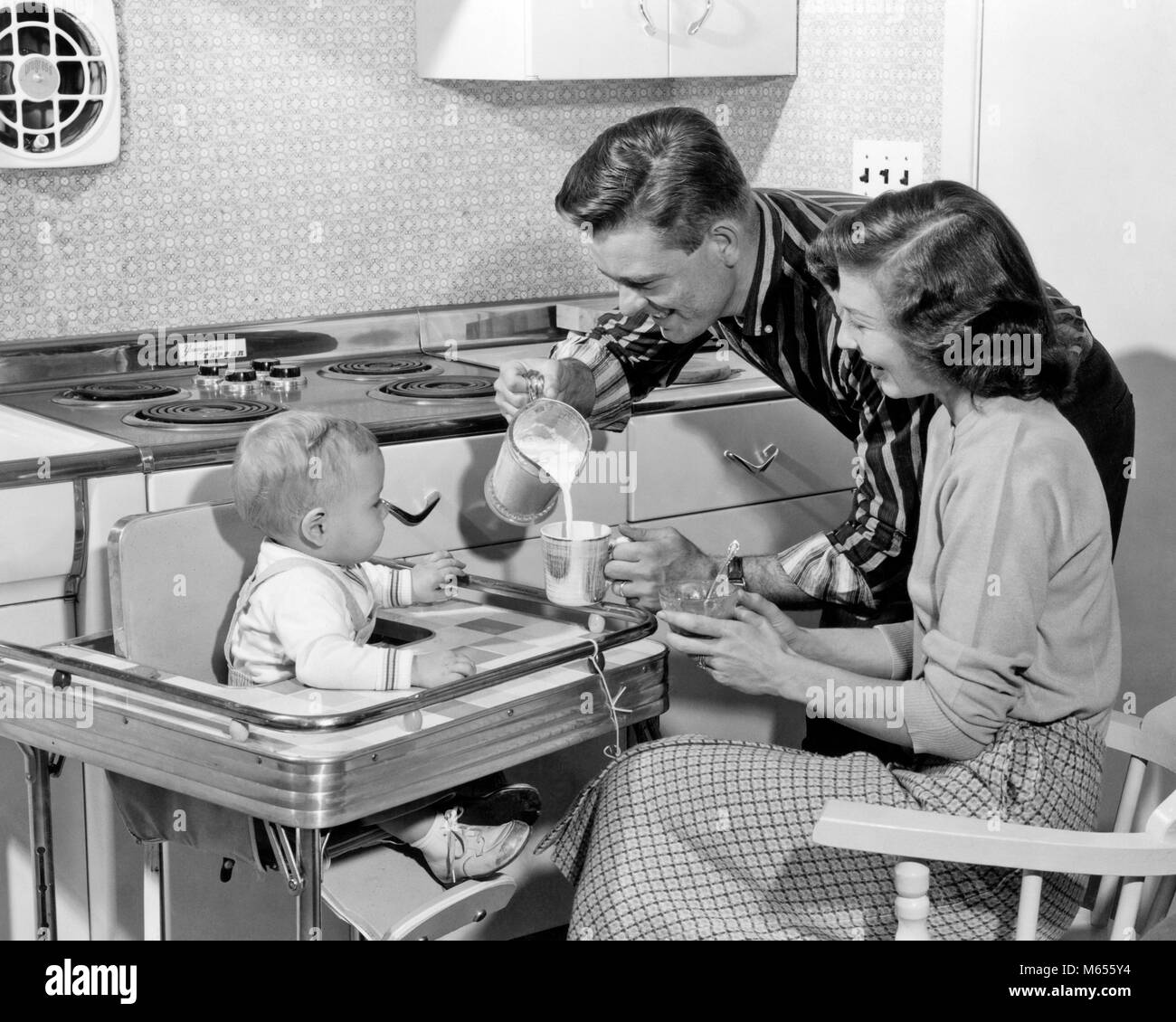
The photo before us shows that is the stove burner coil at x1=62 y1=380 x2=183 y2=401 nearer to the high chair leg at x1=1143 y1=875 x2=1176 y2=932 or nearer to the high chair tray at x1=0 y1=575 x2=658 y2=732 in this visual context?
the high chair tray at x1=0 y1=575 x2=658 y2=732

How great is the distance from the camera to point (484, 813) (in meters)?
1.78

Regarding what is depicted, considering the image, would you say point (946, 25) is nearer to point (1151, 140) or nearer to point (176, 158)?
point (1151, 140)

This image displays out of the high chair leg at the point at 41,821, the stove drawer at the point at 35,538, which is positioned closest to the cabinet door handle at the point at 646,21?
the stove drawer at the point at 35,538

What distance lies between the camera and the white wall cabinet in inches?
104

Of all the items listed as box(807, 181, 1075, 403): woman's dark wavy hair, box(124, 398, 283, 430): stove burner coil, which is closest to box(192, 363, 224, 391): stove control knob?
box(124, 398, 283, 430): stove burner coil

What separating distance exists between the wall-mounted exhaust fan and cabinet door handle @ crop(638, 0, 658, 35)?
0.88 meters

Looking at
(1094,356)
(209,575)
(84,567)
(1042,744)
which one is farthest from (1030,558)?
(84,567)

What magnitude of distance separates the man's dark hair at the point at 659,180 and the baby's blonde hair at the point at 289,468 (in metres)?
0.46

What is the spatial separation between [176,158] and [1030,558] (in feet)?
5.15

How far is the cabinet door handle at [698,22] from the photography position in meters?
2.83

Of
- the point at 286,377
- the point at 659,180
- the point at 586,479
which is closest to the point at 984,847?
the point at 659,180

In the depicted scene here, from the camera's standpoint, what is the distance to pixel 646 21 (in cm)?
277

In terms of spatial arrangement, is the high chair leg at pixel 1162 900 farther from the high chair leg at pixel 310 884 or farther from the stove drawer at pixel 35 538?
the stove drawer at pixel 35 538

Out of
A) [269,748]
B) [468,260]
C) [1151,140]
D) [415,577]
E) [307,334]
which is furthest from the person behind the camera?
[468,260]
